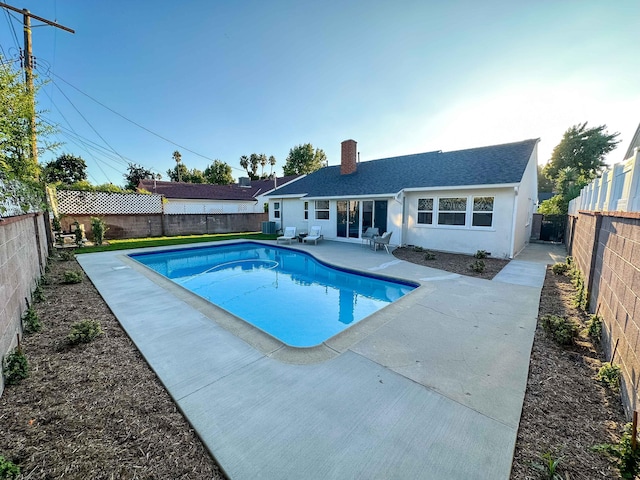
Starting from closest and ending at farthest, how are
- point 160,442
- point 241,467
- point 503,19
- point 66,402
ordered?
1. point 241,467
2. point 160,442
3. point 66,402
4. point 503,19

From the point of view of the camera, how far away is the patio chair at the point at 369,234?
13.5 metres

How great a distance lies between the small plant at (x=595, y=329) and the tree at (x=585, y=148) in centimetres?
3270

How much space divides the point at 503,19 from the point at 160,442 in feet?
40.1

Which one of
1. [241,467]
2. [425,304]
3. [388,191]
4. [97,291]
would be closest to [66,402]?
[241,467]

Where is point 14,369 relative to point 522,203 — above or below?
below

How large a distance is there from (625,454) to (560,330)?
8.30ft

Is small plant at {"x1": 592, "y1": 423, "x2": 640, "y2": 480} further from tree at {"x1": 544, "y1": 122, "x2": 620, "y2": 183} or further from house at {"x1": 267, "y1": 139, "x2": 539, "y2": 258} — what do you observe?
tree at {"x1": 544, "y1": 122, "x2": 620, "y2": 183}

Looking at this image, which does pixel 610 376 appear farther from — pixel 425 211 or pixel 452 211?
pixel 425 211

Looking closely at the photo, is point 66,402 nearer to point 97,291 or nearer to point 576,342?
point 97,291

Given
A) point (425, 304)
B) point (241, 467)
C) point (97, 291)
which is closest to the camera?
point (241, 467)

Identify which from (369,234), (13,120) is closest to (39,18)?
(13,120)

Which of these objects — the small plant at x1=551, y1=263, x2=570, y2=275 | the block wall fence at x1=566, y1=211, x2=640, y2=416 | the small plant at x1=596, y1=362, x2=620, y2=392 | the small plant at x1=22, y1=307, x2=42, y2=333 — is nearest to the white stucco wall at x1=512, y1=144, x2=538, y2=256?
the small plant at x1=551, y1=263, x2=570, y2=275

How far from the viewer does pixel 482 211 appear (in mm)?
11102

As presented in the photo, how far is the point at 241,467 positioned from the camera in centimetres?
205
